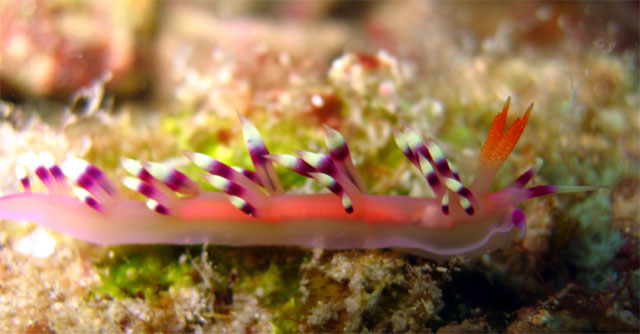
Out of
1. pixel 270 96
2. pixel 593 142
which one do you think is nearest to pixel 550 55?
pixel 593 142

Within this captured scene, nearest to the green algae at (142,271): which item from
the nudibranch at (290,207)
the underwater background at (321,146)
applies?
the underwater background at (321,146)

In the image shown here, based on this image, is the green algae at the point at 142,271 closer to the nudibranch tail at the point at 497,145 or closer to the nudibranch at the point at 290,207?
the nudibranch at the point at 290,207

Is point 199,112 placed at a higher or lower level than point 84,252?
higher

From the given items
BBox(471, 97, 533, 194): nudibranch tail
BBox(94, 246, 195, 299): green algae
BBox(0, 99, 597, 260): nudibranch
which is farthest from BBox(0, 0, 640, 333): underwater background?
BBox(471, 97, 533, 194): nudibranch tail

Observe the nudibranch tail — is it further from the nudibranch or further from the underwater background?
the underwater background

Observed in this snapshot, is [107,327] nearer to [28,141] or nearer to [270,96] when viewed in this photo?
[28,141]

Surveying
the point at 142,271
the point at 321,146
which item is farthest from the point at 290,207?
the point at 142,271
